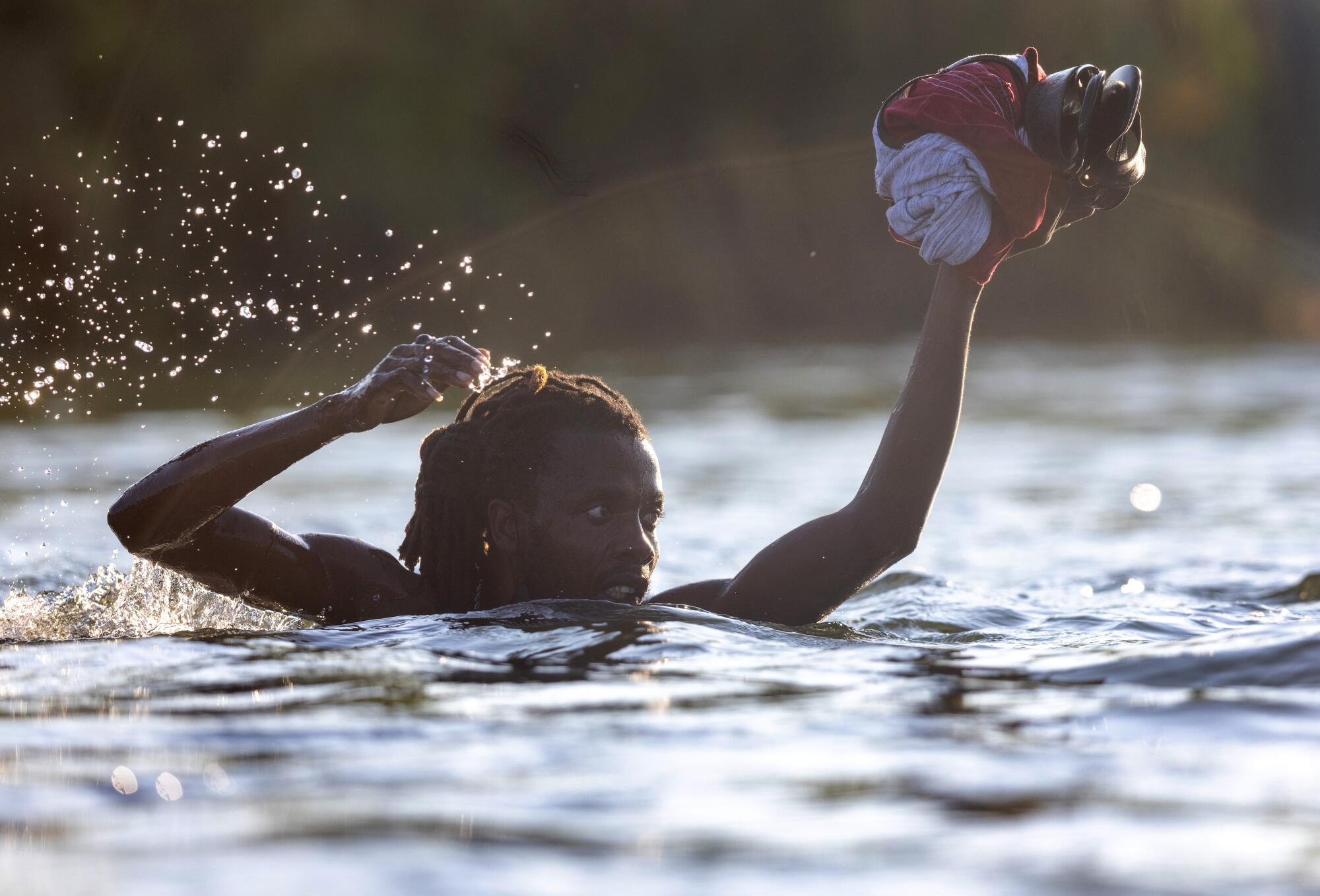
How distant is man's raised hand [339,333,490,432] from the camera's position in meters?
3.75

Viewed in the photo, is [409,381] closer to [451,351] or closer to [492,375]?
[451,351]

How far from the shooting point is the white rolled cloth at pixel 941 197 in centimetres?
412

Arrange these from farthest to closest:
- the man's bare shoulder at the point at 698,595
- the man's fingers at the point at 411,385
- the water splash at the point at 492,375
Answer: the man's bare shoulder at the point at 698,595 → the water splash at the point at 492,375 → the man's fingers at the point at 411,385

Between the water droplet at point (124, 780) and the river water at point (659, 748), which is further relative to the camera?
the water droplet at point (124, 780)

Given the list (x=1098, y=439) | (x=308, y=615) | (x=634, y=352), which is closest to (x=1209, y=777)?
(x=308, y=615)

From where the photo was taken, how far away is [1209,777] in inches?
97.0

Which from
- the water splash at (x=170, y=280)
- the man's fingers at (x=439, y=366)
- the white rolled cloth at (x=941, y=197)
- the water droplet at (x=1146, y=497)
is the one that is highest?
the water splash at (x=170, y=280)

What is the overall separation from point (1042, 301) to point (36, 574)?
64.9ft

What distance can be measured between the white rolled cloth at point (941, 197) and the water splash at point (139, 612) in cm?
225

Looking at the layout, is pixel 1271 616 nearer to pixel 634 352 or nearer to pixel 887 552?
pixel 887 552

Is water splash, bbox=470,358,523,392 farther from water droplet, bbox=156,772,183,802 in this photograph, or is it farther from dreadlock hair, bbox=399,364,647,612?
water droplet, bbox=156,772,183,802

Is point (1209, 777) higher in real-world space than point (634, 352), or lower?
lower

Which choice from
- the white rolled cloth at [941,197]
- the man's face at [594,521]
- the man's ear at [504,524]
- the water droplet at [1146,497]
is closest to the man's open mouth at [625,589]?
the man's face at [594,521]

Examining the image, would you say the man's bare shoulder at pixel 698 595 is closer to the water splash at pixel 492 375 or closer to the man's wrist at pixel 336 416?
the water splash at pixel 492 375
